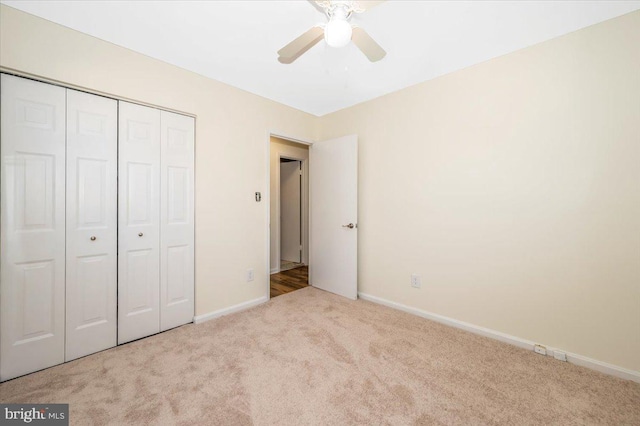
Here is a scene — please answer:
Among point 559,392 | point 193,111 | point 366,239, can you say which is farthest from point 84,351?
point 559,392

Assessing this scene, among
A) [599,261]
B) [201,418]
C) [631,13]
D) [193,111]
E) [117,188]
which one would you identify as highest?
[631,13]

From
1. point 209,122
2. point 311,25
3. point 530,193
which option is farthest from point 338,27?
point 530,193

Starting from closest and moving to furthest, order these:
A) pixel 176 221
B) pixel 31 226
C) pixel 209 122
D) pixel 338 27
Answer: pixel 338 27, pixel 31 226, pixel 176 221, pixel 209 122

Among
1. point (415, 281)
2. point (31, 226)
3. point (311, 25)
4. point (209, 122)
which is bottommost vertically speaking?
point (415, 281)

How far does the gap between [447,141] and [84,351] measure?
365 centimetres

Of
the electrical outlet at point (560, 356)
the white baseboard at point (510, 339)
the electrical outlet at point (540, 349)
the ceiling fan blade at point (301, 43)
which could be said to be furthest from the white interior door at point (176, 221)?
the electrical outlet at point (560, 356)

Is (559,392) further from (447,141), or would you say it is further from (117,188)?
(117,188)

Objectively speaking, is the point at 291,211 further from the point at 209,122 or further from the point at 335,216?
the point at 209,122

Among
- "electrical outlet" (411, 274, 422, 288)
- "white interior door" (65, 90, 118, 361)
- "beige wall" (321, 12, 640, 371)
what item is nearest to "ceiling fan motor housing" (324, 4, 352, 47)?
"beige wall" (321, 12, 640, 371)

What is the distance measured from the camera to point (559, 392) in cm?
159

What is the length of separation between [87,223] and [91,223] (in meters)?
0.02

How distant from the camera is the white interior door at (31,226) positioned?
1.68 metres

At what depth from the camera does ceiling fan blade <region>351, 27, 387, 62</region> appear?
1.50 m

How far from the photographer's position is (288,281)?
12.8 ft
